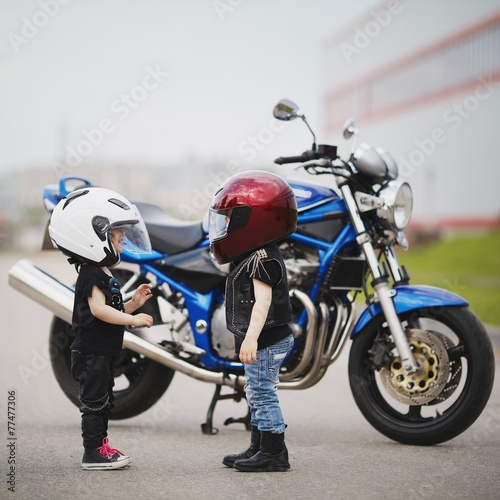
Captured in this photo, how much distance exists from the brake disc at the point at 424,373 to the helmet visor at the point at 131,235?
1600 mm

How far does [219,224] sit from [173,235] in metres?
1.06

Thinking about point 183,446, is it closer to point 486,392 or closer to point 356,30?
point 486,392

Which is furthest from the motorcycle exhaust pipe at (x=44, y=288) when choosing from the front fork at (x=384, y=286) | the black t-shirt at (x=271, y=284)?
the front fork at (x=384, y=286)

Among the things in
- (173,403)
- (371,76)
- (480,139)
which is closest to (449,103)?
(480,139)

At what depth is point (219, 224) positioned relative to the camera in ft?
14.7

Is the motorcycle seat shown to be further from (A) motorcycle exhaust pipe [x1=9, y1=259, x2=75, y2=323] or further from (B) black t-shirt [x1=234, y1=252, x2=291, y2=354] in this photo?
(B) black t-shirt [x1=234, y1=252, x2=291, y2=354]

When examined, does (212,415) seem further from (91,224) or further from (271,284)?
(91,224)

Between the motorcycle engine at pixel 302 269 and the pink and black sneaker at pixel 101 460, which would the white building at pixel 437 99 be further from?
the pink and black sneaker at pixel 101 460

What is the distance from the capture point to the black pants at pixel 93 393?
4.32m

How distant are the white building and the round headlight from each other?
68.8ft

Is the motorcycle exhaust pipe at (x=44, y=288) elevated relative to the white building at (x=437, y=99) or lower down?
lower down

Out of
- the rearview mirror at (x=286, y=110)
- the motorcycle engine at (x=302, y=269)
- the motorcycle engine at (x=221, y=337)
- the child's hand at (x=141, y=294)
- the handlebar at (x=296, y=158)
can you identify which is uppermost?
the rearview mirror at (x=286, y=110)

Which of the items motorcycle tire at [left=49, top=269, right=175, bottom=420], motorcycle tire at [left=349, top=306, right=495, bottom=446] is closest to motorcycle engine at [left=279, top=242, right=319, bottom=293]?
motorcycle tire at [left=349, top=306, right=495, bottom=446]

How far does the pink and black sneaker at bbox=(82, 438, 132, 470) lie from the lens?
14.1 ft
